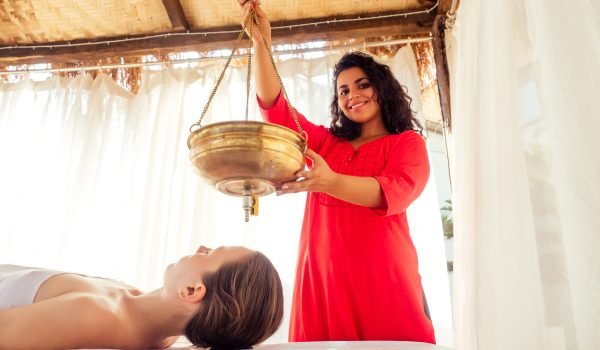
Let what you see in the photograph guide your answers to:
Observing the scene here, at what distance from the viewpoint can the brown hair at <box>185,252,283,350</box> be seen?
1.45 metres

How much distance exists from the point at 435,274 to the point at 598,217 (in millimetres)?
1724

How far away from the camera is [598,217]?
0.71 meters

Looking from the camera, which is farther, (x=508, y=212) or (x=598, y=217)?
(x=508, y=212)

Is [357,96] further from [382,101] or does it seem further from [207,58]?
[207,58]

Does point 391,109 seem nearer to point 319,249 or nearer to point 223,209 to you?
point 319,249

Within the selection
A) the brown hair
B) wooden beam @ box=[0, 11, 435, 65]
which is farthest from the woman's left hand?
wooden beam @ box=[0, 11, 435, 65]

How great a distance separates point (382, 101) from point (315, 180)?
70 centimetres

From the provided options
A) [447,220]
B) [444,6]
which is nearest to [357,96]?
[444,6]

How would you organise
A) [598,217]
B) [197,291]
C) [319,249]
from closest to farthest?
[598,217], [197,291], [319,249]

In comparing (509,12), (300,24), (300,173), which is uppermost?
(300,24)

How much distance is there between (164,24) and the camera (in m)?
3.04

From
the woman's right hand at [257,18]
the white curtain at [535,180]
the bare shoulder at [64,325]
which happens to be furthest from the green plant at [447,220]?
the bare shoulder at [64,325]

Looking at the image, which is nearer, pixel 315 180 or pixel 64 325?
pixel 64 325

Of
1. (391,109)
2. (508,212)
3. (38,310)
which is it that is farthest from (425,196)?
(38,310)
